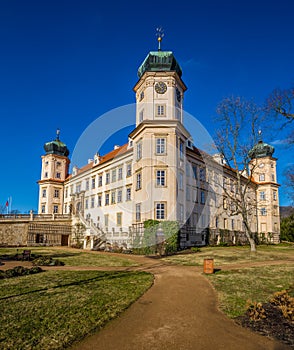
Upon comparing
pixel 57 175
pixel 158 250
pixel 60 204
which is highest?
pixel 57 175

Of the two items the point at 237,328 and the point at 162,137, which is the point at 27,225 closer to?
the point at 162,137

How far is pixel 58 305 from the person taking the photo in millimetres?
7707

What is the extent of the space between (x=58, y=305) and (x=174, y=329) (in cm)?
328

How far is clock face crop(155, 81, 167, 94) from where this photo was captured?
30688 millimetres

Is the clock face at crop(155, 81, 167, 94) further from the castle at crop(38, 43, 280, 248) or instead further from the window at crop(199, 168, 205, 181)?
the window at crop(199, 168, 205, 181)

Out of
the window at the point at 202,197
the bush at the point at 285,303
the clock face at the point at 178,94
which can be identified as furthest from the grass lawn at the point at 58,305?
the window at the point at 202,197

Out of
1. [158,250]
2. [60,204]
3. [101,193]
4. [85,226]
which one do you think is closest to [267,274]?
[158,250]

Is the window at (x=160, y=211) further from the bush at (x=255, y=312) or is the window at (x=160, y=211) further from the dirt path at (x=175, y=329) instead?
the bush at (x=255, y=312)

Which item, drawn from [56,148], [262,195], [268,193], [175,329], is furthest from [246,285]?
[56,148]

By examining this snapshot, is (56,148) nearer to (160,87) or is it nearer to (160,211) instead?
(160,87)

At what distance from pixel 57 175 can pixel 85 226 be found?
21048 millimetres

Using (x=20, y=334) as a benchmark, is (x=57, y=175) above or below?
above

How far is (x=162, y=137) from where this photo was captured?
2941 centimetres

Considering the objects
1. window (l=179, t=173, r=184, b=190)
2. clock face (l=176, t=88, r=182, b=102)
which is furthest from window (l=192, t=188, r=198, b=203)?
clock face (l=176, t=88, r=182, b=102)
